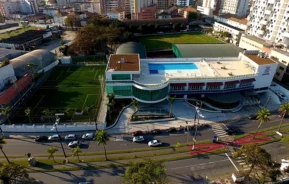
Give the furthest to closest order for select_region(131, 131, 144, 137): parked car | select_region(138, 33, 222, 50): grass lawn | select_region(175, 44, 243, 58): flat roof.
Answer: select_region(138, 33, 222, 50): grass lawn → select_region(175, 44, 243, 58): flat roof → select_region(131, 131, 144, 137): parked car

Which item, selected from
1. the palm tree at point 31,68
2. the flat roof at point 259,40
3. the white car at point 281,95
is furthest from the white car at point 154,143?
the flat roof at point 259,40

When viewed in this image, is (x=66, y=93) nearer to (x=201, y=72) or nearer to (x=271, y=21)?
(x=201, y=72)

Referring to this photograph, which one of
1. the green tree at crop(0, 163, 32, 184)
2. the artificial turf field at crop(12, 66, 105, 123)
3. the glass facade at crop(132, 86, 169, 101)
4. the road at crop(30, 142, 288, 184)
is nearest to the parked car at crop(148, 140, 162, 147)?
the road at crop(30, 142, 288, 184)

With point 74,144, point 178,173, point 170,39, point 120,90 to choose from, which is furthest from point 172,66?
point 170,39

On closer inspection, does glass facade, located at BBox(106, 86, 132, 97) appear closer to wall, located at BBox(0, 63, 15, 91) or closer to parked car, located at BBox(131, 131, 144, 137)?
parked car, located at BBox(131, 131, 144, 137)

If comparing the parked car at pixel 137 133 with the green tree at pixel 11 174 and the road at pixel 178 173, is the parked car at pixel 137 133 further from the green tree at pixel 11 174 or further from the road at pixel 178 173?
the green tree at pixel 11 174

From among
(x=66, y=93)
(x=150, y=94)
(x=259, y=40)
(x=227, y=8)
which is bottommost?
(x=66, y=93)
